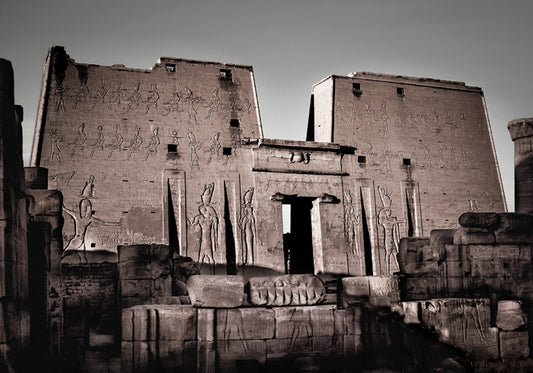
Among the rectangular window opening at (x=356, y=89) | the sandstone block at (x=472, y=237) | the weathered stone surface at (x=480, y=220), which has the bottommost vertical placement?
the sandstone block at (x=472, y=237)

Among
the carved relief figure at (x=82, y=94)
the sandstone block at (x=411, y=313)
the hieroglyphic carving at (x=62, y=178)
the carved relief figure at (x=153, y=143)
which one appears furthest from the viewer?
the carved relief figure at (x=153, y=143)

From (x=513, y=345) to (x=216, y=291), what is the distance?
187 inches

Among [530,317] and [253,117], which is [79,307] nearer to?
[530,317]

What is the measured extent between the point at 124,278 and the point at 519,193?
818 centimetres

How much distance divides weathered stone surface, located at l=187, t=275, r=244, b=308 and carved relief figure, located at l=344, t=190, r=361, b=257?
9862 millimetres

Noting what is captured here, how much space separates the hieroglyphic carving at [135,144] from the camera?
16764 mm

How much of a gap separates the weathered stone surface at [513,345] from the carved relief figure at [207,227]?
8.56 m

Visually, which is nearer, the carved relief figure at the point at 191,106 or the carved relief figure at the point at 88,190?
the carved relief figure at the point at 88,190

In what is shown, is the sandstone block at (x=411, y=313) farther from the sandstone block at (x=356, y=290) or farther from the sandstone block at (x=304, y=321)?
the sandstone block at (x=304, y=321)

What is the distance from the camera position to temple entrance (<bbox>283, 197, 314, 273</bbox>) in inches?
758

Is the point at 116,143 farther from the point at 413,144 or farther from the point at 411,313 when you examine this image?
the point at 411,313

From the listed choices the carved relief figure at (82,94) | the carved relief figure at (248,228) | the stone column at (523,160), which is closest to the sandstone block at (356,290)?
the stone column at (523,160)

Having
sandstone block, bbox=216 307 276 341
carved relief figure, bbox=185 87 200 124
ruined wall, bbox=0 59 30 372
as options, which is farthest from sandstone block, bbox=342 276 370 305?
carved relief figure, bbox=185 87 200 124

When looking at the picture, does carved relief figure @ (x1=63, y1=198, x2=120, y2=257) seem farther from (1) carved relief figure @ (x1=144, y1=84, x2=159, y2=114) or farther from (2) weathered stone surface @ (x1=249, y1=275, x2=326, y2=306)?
(2) weathered stone surface @ (x1=249, y1=275, x2=326, y2=306)
